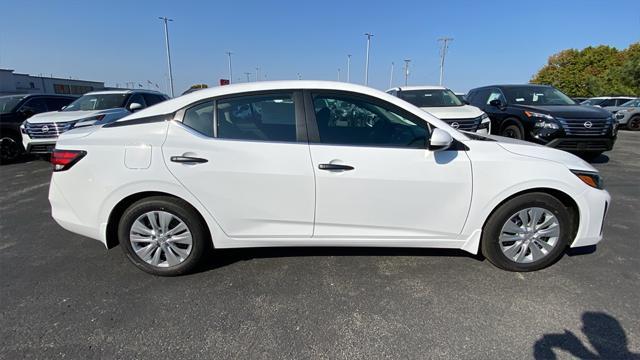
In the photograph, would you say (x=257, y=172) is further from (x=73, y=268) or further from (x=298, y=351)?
(x=73, y=268)

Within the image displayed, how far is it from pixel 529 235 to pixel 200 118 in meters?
2.89

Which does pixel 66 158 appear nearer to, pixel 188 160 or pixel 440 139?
pixel 188 160

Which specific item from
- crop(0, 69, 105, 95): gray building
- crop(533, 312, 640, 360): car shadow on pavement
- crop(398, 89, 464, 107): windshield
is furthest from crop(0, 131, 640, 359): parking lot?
crop(0, 69, 105, 95): gray building

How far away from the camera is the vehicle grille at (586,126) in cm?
605

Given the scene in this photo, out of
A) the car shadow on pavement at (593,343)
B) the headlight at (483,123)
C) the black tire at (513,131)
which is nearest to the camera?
the car shadow on pavement at (593,343)

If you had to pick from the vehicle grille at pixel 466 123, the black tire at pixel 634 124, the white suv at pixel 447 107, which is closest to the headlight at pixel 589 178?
the white suv at pixel 447 107

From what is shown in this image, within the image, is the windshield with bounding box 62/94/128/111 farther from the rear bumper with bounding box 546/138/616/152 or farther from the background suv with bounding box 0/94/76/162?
the rear bumper with bounding box 546/138/616/152

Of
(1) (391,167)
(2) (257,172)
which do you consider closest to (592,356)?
(1) (391,167)

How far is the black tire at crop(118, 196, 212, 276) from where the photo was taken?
8.48 feet

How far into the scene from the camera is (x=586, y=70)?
48.1 metres

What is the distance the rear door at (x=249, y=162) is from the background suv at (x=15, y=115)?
790 centimetres

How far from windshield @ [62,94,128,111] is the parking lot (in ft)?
17.5

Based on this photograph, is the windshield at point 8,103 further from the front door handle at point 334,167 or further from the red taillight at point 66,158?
the front door handle at point 334,167

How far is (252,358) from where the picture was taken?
75.1 inches
